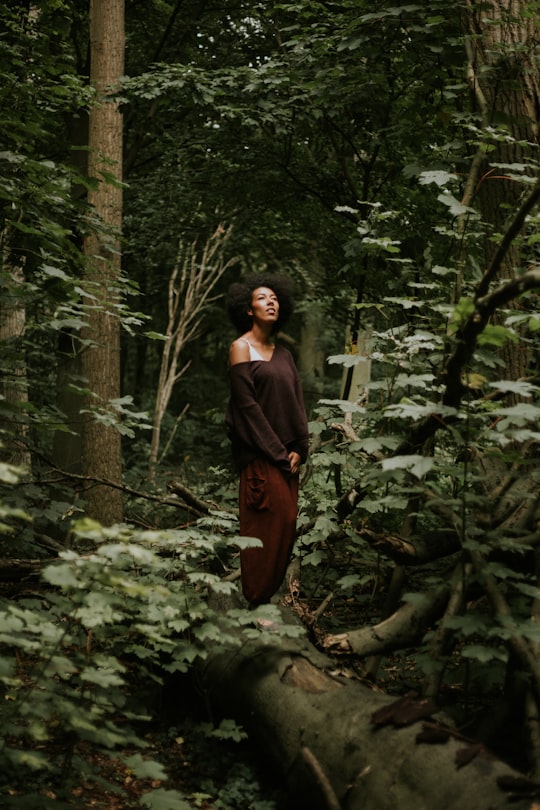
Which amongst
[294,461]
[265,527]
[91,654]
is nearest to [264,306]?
[294,461]

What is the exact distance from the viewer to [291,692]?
11.4 ft

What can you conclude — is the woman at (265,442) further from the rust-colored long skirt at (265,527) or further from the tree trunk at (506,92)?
the tree trunk at (506,92)

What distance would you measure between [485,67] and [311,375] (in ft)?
37.5

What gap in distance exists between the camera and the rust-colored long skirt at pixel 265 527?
4.31 metres

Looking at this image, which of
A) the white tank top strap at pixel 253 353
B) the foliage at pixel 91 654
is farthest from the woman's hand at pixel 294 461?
the foliage at pixel 91 654

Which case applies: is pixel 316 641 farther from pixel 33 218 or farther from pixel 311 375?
pixel 311 375

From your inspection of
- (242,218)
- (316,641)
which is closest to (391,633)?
(316,641)

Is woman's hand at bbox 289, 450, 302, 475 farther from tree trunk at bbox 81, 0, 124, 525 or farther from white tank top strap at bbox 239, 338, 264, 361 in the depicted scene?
tree trunk at bbox 81, 0, 124, 525

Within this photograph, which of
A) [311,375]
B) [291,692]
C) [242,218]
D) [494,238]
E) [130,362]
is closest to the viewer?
[291,692]

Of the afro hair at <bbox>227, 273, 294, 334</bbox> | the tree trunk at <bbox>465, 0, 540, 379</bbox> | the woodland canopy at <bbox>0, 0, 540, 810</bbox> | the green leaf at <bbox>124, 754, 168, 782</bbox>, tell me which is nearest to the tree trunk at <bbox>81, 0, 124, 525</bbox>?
the woodland canopy at <bbox>0, 0, 540, 810</bbox>

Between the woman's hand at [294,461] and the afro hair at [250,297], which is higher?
the afro hair at [250,297]

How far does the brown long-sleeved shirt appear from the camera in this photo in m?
4.35

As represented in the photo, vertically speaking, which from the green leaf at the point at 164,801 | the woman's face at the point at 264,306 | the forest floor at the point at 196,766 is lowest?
the forest floor at the point at 196,766

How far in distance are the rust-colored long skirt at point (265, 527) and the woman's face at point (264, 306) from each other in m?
0.97
